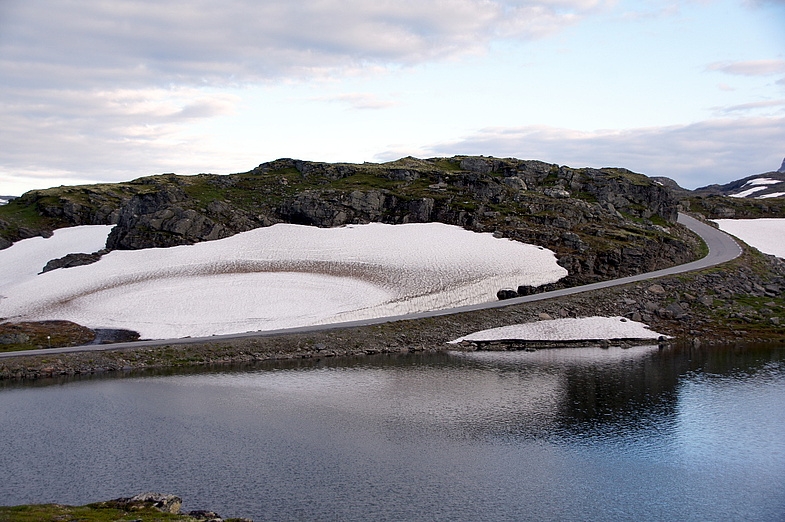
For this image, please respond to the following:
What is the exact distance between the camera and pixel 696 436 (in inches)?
1316

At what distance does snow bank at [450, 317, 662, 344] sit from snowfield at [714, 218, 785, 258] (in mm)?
44991

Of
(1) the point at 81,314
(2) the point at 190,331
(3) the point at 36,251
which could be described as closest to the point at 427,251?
(2) the point at 190,331

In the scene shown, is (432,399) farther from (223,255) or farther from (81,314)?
(223,255)

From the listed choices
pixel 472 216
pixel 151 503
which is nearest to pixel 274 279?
pixel 472 216

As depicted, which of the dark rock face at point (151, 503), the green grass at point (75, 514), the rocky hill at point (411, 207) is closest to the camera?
the green grass at point (75, 514)

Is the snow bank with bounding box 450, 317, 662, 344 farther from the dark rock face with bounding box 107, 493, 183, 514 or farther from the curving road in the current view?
the dark rock face with bounding box 107, 493, 183, 514

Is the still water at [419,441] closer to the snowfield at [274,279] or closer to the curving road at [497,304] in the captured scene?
the curving road at [497,304]

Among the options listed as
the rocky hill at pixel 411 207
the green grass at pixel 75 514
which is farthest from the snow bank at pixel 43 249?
the green grass at pixel 75 514

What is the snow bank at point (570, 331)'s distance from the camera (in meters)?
59.5

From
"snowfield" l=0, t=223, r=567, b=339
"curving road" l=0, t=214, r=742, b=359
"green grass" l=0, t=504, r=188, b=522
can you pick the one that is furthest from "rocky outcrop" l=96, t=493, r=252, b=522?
"snowfield" l=0, t=223, r=567, b=339

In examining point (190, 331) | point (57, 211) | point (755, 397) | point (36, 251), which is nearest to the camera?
point (755, 397)

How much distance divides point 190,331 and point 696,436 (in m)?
41.6

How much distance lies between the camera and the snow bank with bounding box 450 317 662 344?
59506 millimetres

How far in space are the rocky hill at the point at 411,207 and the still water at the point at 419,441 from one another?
110ft
